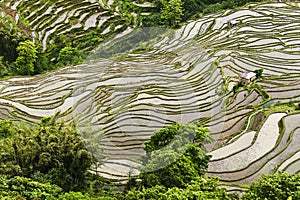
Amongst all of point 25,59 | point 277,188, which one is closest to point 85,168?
point 277,188

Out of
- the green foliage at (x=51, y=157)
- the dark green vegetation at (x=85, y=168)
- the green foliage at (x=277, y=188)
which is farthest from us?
the green foliage at (x=51, y=157)

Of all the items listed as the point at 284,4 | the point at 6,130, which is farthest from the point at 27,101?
the point at 284,4

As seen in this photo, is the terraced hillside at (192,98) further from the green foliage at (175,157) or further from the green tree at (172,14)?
the green tree at (172,14)

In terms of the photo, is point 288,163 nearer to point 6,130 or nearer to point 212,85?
point 212,85

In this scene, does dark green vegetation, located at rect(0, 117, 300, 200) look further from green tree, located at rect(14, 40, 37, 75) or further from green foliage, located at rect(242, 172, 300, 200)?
green tree, located at rect(14, 40, 37, 75)

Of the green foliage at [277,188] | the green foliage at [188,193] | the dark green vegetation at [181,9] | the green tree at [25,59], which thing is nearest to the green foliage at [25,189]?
the green foliage at [188,193]

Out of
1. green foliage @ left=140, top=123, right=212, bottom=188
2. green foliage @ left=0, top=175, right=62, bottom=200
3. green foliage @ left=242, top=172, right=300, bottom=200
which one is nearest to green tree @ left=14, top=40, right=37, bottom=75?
green foliage @ left=140, top=123, right=212, bottom=188
